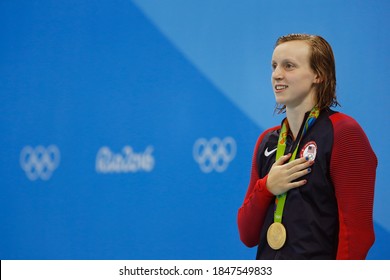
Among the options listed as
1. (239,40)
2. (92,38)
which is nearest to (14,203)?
(92,38)

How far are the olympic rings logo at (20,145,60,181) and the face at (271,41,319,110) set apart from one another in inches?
105

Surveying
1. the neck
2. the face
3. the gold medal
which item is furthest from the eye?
the gold medal

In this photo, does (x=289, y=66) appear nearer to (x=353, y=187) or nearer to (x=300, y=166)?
(x=300, y=166)

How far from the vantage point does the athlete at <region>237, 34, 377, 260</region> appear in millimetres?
1739

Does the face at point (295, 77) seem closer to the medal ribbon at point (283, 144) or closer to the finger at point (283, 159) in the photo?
the medal ribbon at point (283, 144)

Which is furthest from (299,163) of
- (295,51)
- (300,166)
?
(295,51)

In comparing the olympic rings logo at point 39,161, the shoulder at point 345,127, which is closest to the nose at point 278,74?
the shoulder at point 345,127

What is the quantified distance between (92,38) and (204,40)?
95 centimetres

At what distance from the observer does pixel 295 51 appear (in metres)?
1.95

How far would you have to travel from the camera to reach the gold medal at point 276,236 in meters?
1.78

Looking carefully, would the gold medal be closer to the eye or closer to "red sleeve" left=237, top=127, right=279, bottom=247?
"red sleeve" left=237, top=127, right=279, bottom=247

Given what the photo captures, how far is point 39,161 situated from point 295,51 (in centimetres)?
286
